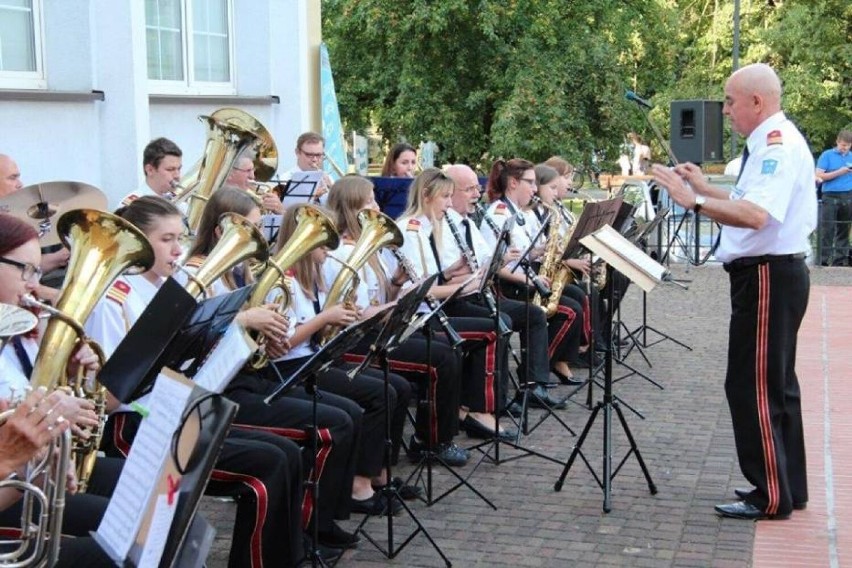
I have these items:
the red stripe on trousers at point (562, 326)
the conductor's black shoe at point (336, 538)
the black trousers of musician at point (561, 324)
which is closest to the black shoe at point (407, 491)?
the conductor's black shoe at point (336, 538)

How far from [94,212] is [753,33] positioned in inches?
1124

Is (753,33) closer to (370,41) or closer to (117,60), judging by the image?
(370,41)

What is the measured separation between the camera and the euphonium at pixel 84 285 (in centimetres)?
354

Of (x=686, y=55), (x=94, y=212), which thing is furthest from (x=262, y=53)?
(x=686, y=55)

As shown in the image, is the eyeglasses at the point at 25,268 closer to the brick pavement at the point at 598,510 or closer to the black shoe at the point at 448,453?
the brick pavement at the point at 598,510

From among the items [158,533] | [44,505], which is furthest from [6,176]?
[158,533]

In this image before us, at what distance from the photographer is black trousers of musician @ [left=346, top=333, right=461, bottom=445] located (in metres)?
6.67

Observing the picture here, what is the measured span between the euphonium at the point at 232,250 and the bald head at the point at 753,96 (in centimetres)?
264

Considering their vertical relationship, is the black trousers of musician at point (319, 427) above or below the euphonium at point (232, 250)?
below

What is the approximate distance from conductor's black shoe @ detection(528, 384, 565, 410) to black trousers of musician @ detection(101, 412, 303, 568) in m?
3.98

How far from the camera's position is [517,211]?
30.4 ft

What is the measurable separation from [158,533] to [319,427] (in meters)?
2.53

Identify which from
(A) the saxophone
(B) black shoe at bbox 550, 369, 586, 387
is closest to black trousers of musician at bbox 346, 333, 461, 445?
(A) the saxophone

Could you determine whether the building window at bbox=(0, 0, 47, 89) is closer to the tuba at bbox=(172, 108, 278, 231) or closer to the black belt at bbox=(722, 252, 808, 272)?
the tuba at bbox=(172, 108, 278, 231)
